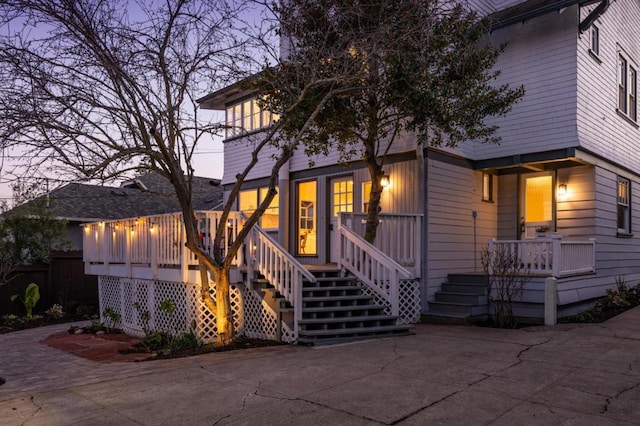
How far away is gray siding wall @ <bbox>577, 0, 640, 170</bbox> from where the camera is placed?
11953 mm

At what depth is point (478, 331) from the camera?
31.3 ft

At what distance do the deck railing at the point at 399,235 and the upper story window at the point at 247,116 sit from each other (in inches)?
199

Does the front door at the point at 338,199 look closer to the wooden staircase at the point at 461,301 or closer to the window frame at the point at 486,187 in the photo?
the wooden staircase at the point at 461,301

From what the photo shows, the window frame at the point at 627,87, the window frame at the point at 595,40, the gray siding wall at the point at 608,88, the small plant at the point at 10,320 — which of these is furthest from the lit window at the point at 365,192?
the small plant at the point at 10,320

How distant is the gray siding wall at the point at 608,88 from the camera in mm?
11953

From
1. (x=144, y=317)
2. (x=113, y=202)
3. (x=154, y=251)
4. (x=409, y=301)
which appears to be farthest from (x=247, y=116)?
(x=113, y=202)

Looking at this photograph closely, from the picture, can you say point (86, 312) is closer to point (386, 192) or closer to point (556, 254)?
point (386, 192)

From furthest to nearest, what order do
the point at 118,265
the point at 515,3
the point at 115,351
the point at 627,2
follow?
the point at 627,2
the point at 515,3
the point at 118,265
the point at 115,351

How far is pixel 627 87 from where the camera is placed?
14.7 metres

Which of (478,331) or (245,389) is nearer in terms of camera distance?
(245,389)

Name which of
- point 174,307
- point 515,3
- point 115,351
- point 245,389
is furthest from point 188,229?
point 515,3

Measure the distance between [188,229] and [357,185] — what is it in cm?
532

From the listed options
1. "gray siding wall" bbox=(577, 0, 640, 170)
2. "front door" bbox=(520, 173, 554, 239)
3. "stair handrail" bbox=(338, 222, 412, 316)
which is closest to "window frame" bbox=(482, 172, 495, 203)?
"front door" bbox=(520, 173, 554, 239)

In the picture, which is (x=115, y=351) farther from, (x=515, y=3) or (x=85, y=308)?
(x=515, y=3)
